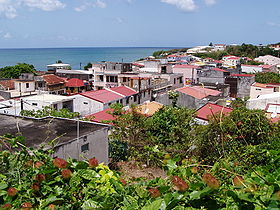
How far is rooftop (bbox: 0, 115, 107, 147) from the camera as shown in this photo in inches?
306

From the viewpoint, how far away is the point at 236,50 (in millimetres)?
85312

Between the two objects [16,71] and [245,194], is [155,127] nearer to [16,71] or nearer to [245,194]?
[245,194]

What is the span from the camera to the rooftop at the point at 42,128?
25.5 feet

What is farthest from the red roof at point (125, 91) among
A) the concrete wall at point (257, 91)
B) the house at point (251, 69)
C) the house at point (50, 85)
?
the house at point (251, 69)

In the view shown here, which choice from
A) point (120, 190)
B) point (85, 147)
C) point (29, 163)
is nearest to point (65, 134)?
point (85, 147)

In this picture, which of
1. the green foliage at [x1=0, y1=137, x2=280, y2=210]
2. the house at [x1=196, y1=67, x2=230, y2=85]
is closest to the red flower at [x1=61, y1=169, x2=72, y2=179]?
the green foliage at [x1=0, y1=137, x2=280, y2=210]

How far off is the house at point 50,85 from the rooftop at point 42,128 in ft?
73.6

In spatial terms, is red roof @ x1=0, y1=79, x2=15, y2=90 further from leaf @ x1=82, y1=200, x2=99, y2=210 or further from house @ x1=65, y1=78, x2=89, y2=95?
leaf @ x1=82, y1=200, x2=99, y2=210

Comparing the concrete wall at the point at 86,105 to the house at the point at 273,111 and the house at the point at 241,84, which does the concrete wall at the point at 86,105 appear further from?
the house at the point at 241,84

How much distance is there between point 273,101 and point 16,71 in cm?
4084

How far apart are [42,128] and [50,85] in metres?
24.8

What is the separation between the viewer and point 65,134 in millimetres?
7820

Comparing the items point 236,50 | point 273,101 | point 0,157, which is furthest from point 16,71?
point 236,50

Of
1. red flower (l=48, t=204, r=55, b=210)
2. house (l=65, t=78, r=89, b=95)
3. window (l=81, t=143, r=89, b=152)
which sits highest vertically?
red flower (l=48, t=204, r=55, b=210)
